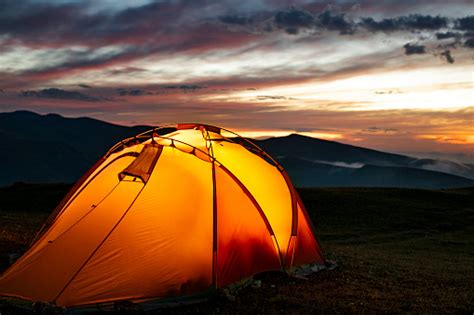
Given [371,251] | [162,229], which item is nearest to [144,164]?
[162,229]

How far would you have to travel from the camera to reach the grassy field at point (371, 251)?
42.4 feet

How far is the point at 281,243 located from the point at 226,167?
9.87 ft

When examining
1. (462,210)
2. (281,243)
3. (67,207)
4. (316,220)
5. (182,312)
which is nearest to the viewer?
(182,312)

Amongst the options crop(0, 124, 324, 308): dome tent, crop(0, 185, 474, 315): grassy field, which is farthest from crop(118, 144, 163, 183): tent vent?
crop(0, 185, 474, 315): grassy field

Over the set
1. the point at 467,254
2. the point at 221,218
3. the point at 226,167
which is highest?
the point at 226,167

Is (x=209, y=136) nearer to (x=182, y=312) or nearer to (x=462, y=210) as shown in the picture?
(x=182, y=312)

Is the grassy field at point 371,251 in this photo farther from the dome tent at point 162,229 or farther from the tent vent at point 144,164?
the tent vent at point 144,164

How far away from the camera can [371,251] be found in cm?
2744

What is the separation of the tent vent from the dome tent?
0.09ft

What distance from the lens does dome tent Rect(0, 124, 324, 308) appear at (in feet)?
40.1

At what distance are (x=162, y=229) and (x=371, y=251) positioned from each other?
57.2 ft

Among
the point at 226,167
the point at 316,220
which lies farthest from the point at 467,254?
the point at 226,167

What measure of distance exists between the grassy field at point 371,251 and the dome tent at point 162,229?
0.84 m

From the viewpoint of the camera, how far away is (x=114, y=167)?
14727 mm
